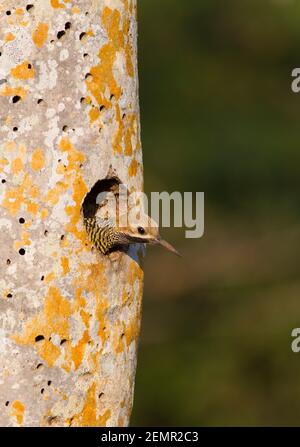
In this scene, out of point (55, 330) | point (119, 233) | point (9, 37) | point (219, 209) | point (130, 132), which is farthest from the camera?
point (219, 209)

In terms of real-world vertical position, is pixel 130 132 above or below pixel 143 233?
above

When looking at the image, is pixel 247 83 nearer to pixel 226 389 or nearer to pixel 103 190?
pixel 226 389

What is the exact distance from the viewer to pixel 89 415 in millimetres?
3965

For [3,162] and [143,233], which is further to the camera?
[143,233]

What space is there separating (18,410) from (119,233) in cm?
69

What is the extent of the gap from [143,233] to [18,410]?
732 millimetres

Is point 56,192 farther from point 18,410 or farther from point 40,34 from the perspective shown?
point 18,410

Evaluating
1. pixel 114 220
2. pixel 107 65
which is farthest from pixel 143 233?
pixel 107 65

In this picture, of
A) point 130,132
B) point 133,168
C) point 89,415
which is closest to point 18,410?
point 89,415

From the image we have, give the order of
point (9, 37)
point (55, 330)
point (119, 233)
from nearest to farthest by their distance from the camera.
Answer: point (9, 37) → point (55, 330) → point (119, 233)

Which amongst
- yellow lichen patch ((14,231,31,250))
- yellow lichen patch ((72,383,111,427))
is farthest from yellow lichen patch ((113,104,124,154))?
yellow lichen patch ((72,383,111,427))

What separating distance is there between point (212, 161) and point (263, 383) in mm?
2251

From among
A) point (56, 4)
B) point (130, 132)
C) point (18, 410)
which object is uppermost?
point (56, 4)

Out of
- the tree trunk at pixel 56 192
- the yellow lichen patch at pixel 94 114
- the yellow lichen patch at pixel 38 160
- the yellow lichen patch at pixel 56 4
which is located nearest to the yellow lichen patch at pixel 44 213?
the tree trunk at pixel 56 192
